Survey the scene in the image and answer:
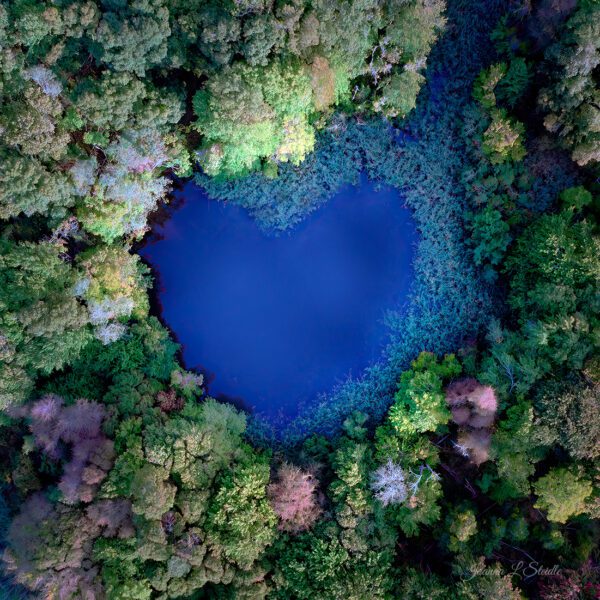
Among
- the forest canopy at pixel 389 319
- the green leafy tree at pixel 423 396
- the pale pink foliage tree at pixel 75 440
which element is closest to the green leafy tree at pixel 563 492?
the forest canopy at pixel 389 319

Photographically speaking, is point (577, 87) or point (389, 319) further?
point (389, 319)

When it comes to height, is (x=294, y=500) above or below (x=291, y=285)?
below

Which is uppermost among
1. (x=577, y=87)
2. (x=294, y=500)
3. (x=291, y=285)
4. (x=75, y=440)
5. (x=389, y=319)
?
(x=291, y=285)

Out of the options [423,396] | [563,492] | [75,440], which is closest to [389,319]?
[423,396]

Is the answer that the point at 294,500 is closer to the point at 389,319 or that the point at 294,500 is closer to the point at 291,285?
the point at 389,319

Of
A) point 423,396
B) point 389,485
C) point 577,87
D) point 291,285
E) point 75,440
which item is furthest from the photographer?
point 291,285

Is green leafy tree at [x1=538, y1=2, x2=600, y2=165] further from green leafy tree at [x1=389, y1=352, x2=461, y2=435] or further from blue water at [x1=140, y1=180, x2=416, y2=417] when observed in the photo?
green leafy tree at [x1=389, y1=352, x2=461, y2=435]
